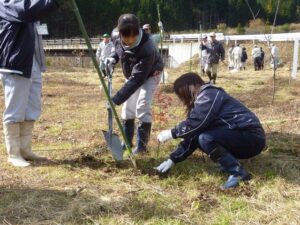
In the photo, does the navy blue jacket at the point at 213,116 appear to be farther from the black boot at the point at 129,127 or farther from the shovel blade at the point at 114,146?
the black boot at the point at 129,127

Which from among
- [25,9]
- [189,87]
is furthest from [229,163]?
[25,9]

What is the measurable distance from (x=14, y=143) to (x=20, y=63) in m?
0.73

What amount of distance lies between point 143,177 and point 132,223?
0.87 metres

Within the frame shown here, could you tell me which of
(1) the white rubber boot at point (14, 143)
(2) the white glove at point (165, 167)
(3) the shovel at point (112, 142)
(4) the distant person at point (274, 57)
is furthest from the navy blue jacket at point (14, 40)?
(4) the distant person at point (274, 57)

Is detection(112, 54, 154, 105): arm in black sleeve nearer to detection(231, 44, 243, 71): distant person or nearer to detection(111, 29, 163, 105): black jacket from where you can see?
detection(111, 29, 163, 105): black jacket

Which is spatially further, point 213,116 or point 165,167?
point 165,167

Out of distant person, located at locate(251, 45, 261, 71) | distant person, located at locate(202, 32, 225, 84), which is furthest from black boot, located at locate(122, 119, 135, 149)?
distant person, located at locate(251, 45, 261, 71)

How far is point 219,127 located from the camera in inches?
139

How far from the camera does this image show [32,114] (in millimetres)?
4066

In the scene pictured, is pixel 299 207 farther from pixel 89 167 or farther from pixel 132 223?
pixel 89 167

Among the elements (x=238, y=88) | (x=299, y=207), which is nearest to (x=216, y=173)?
(x=299, y=207)

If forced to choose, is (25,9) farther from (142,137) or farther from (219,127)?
(219,127)

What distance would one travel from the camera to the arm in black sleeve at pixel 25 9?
3.51 m

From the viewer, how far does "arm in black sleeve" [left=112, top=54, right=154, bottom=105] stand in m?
4.05
